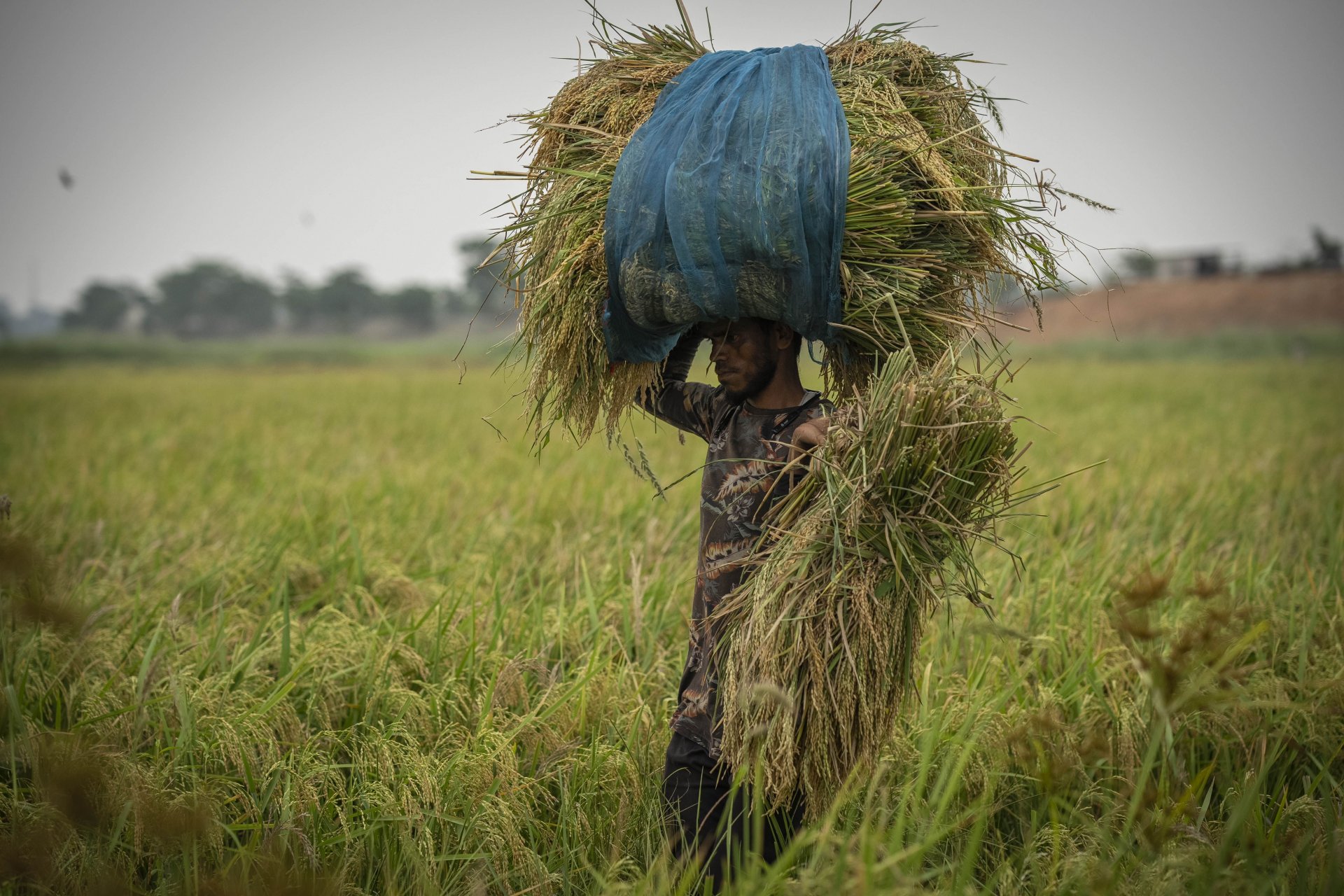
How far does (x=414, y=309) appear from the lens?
62531mm

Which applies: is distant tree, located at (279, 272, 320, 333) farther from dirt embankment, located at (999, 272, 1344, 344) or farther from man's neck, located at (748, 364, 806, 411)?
man's neck, located at (748, 364, 806, 411)

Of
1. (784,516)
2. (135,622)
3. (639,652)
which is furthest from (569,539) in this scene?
(784,516)

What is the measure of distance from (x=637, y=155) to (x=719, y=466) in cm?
66

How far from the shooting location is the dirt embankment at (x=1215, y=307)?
38156mm

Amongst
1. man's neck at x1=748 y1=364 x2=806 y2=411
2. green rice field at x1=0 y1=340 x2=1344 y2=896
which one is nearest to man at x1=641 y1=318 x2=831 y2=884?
man's neck at x1=748 y1=364 x2=806 y2=411

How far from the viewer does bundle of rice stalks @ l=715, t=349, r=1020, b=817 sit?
1.60 metres

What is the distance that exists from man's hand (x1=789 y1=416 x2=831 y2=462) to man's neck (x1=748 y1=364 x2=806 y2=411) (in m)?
0.17

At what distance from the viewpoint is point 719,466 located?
1987 millimetres

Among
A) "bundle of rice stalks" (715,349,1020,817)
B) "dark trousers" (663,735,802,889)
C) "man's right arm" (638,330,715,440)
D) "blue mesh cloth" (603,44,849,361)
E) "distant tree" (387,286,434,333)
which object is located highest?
"distant tree" (387,286,434,333)

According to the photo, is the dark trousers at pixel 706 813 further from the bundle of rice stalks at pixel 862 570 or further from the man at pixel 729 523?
the bundle of rice stalks at pixel 862 570

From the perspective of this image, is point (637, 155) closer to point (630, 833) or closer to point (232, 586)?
point (630, 833)

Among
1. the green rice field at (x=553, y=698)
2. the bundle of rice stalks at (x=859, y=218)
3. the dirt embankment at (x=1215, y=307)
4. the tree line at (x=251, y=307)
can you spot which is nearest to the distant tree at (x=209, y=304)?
the tree line at (x=251, y=307)

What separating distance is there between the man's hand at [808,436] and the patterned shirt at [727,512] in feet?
0.21

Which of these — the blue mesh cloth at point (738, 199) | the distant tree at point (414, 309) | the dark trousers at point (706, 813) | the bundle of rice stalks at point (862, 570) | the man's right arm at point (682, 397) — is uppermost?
the distant tree at point (414, 309)
